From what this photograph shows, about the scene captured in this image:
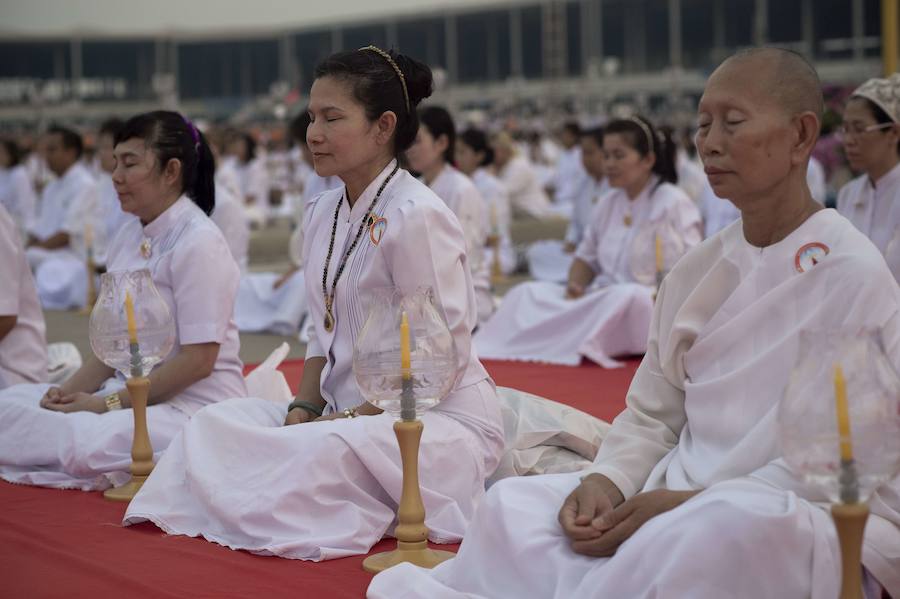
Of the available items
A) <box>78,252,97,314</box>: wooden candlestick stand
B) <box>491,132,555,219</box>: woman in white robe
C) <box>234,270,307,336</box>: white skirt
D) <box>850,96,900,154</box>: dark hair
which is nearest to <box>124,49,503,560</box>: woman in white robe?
Answer: <box>850,96,900,154</box>: dark hair

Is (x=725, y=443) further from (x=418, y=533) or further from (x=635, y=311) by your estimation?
(x=635, y=311)

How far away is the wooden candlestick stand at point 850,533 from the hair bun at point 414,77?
168cm

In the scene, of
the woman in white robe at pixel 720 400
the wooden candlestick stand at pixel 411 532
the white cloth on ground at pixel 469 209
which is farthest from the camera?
the white cloth on ground at pixel 469 209

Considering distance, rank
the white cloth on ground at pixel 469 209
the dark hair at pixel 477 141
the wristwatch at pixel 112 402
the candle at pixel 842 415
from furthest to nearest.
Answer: the dark hair at pixel 477 141 < the white cloth on ground at pixel 469 209 < the wristwatch at pixel 112 402 < the candle at pixel 842 415

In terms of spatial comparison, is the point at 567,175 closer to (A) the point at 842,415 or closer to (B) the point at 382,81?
(B) the point at 382,81

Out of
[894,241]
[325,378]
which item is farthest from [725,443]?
[894,241]

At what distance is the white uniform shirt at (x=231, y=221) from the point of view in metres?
7.03

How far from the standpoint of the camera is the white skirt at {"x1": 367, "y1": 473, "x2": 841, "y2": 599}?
193 centimetres

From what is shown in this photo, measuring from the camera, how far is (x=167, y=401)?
3.63 metres

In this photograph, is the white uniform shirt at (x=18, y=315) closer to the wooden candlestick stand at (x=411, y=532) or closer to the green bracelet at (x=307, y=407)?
the green bracelet at (x=307, y=407)

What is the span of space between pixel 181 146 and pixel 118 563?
137cm

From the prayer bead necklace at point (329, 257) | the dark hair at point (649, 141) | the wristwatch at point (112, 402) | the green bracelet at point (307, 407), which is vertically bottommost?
the wristwatch at point (112, 402)

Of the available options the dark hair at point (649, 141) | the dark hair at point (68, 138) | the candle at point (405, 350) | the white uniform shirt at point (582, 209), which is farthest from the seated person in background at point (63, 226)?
the candle at point (405, 350)

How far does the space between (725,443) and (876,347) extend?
1.32ft
